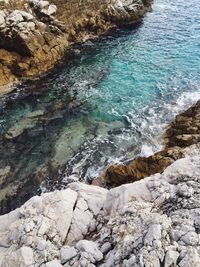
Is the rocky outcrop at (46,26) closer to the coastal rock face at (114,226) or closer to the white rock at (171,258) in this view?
the coastal rock face at (114,226)

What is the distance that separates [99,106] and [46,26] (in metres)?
14.3

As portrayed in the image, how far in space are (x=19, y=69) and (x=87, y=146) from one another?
14115 millimetres

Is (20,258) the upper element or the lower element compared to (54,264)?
lower

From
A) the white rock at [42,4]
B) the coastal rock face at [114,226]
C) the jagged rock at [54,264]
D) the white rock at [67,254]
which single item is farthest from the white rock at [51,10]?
the jagged rock at [54,264]

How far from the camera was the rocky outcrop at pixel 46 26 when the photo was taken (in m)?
37.3

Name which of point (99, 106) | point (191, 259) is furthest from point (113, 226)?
point (99, 106)

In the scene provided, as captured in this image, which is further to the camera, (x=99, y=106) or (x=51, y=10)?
(x=51, y=10)

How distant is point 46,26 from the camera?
135 feet

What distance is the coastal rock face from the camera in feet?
40.3

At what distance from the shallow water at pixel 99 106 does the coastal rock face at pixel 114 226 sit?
8.60 m

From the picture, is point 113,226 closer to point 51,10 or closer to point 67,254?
point 67,254

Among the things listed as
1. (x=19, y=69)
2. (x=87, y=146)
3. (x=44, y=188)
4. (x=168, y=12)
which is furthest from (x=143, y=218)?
(x=168, y=12)

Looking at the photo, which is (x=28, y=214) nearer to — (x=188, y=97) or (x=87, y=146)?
(x=87, y=146)

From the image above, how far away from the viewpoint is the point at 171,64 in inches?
1513
